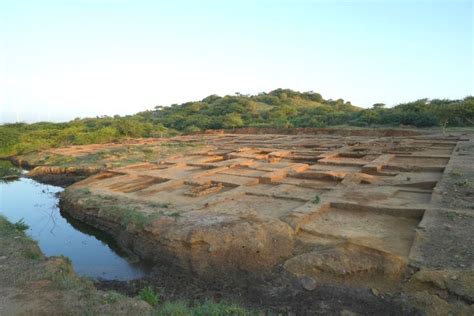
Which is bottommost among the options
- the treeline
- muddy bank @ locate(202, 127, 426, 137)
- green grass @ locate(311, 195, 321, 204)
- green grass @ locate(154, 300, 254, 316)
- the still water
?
the still water

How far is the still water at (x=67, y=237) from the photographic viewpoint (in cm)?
579

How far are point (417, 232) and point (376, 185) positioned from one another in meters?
2.81

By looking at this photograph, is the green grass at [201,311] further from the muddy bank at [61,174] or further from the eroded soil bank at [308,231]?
the muddy bank at [61,174]

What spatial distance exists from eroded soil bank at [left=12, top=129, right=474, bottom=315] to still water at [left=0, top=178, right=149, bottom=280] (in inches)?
10.3

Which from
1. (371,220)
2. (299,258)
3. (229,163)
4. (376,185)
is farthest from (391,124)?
(299,258)

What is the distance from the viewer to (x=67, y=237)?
7316 millimetres

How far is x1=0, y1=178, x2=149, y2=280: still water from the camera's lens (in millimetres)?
5785

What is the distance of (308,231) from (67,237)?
4.55 meters

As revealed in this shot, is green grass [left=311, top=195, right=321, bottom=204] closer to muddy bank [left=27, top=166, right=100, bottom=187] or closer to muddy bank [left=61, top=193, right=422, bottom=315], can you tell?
muddy bank [left=61, top=193, right=422, bottom=315]

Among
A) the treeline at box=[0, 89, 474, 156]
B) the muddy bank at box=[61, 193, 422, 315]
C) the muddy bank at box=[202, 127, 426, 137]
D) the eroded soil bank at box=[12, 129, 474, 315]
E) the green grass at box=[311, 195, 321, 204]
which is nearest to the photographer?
the muddy bank at box=[61, 193, 422, 315]

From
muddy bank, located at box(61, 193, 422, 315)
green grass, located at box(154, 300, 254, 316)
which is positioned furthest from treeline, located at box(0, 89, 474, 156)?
green grass, located at box(154, 300, 254, 316)

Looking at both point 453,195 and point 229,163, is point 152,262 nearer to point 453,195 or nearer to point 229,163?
point 453,195

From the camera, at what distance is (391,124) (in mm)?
20938

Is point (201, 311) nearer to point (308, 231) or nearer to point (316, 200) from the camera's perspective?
point (308, 231)
